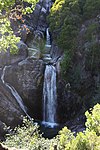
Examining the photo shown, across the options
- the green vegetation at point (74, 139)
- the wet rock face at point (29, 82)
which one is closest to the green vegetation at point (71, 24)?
the wet rock face at point (29, 82)

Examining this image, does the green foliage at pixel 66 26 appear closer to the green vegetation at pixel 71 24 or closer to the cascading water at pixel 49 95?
the green vegetation at pixel 71 24

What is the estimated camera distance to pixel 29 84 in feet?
104

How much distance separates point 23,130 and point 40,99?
13.3 metres

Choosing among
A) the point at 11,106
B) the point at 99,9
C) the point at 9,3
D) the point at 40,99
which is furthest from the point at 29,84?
the point at 9,3

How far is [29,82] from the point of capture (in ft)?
104

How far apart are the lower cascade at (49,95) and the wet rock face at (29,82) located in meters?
0.61

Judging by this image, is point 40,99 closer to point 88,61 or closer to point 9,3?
point 88,61

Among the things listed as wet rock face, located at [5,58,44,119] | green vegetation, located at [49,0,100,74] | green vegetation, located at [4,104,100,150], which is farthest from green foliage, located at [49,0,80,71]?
green vegetation, located at [4,104,100,150]

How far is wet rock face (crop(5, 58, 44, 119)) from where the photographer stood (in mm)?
31438

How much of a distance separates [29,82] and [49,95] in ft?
9.36

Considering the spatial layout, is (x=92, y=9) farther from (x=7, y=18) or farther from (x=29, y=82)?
Answer: (x=7, y=18)

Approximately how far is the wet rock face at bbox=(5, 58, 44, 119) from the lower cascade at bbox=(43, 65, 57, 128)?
61 cm

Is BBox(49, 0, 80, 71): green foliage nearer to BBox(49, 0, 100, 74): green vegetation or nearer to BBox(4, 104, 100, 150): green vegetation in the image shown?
BBox(49, 0, 100, 74): green vegetation

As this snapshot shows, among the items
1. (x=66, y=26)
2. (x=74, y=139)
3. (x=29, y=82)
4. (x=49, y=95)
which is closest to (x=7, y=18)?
(x=74, y=139)
